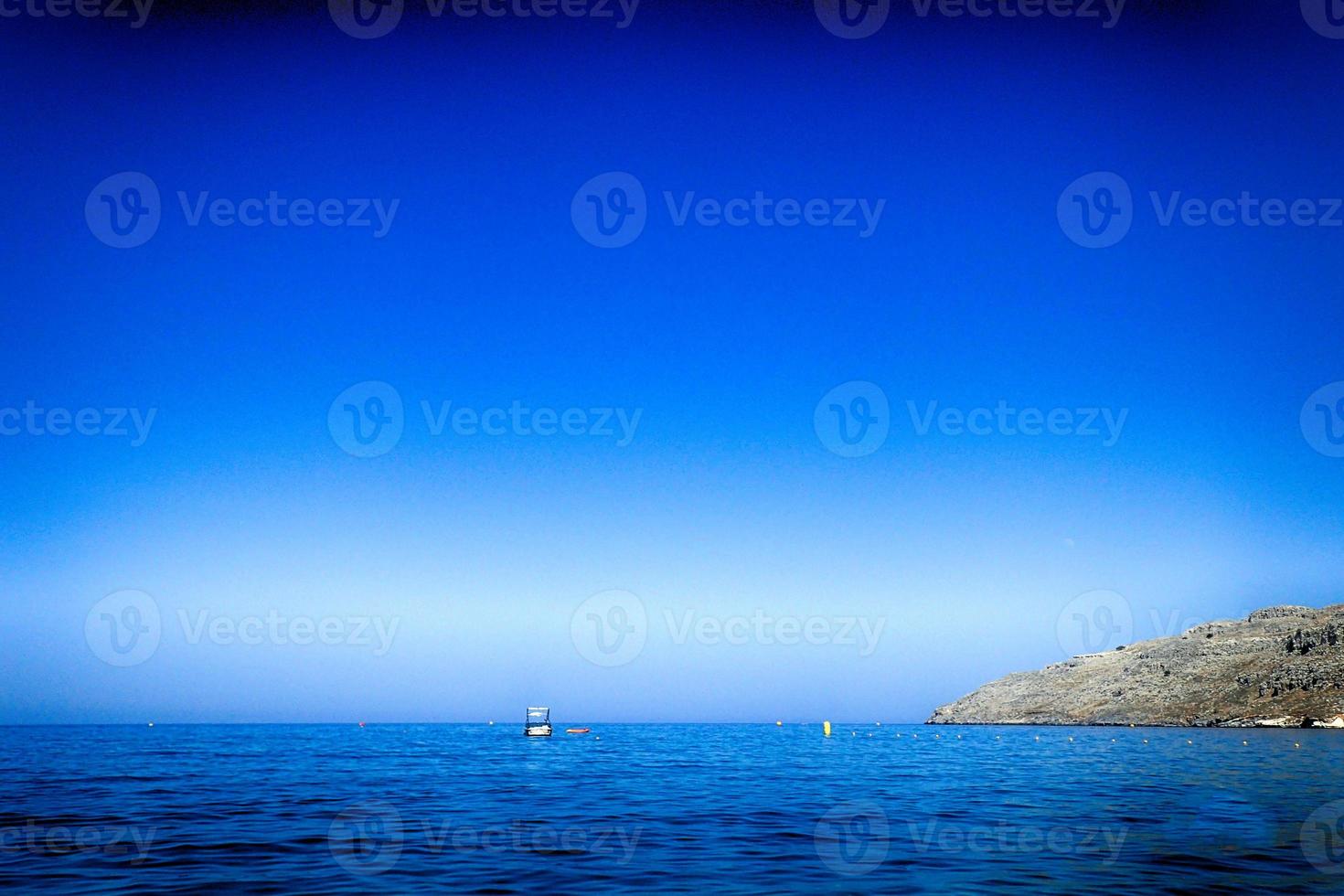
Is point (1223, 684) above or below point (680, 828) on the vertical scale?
below

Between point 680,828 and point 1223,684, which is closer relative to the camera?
point 680,828

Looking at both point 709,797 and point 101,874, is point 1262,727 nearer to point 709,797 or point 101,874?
point 709,797

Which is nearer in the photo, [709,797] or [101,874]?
[101,874]

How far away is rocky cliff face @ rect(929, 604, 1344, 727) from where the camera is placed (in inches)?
5113

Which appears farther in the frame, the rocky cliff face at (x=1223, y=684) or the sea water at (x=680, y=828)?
the rocky cliff face at (x=1223, y=684)

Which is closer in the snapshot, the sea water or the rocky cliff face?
the sea water

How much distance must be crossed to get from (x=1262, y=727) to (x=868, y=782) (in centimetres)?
10457

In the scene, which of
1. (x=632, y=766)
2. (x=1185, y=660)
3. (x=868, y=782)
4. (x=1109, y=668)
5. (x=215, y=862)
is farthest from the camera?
(x=1109, y=668)

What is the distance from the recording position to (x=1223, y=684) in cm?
14850

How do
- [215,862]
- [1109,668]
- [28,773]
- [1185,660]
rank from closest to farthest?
[215,862] < [28,773] < [1185,660] < [1109,668]

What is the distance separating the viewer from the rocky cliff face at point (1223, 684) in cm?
12988

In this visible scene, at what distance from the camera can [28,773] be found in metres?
61.5

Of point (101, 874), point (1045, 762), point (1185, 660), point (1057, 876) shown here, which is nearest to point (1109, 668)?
point (1185, 660)

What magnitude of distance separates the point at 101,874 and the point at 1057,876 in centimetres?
2752
